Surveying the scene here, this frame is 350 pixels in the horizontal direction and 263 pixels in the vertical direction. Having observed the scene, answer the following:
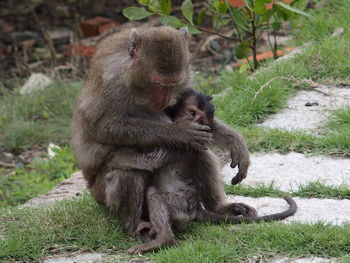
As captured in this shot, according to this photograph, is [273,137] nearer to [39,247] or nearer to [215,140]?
[215,140]

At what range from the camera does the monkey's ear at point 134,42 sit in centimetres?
559

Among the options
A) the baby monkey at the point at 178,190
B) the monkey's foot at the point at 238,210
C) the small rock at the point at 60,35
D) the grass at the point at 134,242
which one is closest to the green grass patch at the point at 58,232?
the grass at the point at 134,242

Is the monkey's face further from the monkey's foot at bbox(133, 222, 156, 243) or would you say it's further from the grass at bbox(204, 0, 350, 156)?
the grass at bbox(204, 0, 350, 156)

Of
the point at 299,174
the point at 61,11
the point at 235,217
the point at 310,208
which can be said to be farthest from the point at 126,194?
the point at 61,11

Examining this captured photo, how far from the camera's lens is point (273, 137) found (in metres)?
7.52

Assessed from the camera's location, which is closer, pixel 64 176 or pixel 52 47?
pixel 64 176

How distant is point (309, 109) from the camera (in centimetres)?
830

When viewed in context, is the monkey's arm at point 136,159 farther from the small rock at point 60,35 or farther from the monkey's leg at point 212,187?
the small rock at point 60,35

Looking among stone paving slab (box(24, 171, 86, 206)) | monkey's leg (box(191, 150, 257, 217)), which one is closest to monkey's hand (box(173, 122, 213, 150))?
monkey's leg (box(191, 150, 257, 217))

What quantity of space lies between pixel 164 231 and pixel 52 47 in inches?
321

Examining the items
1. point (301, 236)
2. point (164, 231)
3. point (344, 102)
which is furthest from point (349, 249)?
point (344, 102)

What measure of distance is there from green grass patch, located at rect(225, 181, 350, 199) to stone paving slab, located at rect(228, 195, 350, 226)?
2.4 inches

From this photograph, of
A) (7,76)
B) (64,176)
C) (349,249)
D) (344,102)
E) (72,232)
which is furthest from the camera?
(7,76)

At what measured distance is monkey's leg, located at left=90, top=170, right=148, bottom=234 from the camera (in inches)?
223
